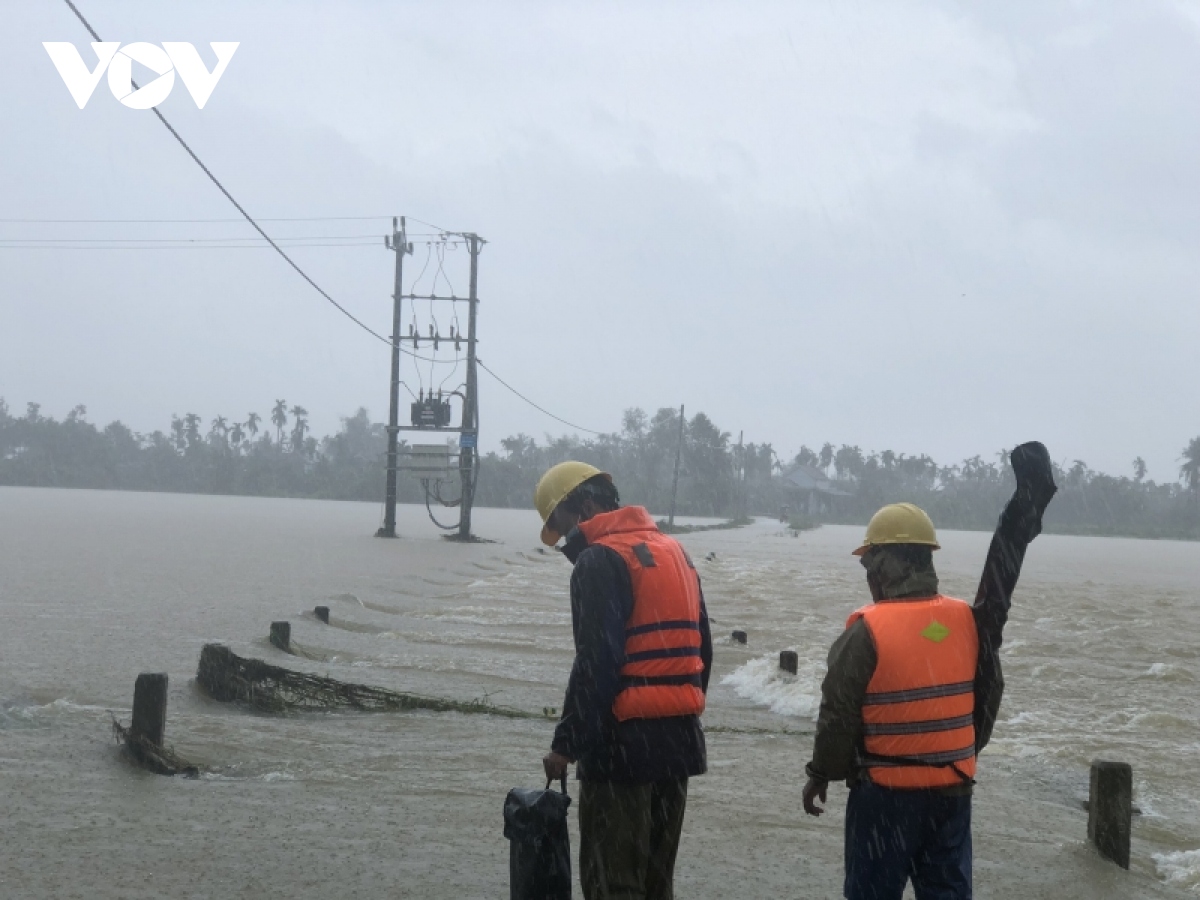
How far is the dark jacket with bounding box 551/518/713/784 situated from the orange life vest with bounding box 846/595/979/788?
0.64 meters

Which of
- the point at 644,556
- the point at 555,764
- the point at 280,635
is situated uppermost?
the point at 644,556

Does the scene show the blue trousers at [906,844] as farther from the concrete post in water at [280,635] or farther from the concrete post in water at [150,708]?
the concrete post in water at [280,635]

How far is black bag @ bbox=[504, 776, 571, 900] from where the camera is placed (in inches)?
167

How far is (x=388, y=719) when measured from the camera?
10242 millimetres

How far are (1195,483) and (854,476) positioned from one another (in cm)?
3956

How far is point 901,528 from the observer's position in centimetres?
393

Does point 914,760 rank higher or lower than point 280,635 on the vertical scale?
higher

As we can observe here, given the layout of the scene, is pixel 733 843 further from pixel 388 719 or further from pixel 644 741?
pixel 388 719

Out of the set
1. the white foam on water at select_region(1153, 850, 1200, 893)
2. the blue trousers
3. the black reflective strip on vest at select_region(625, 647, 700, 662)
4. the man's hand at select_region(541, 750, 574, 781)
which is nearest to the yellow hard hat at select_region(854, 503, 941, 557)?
the black reflective strip on vest at select_region(625, 647, 700, 662)

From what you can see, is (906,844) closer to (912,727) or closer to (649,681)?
(912,727)

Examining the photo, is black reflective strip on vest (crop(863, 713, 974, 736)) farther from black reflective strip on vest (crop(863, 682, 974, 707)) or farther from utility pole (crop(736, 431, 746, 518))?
utility pole (crop(736, 431, 746, 518))

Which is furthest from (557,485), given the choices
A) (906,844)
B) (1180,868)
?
(1180,868)

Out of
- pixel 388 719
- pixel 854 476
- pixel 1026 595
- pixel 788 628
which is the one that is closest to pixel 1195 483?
pixel 854 476

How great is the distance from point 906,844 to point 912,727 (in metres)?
0.36
